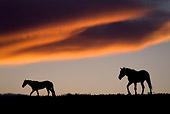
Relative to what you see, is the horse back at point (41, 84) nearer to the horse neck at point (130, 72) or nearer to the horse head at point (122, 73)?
the horse head at point (122, 73)

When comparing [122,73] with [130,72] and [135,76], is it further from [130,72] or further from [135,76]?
[135,76]

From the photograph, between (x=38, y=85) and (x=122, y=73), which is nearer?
(x=122, y=73)

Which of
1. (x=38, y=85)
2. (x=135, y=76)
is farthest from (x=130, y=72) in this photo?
(x=38, y=85)
